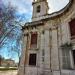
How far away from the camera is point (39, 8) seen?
20.2 metres

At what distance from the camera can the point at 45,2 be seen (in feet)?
66.9

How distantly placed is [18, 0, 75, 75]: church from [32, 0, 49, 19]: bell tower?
263cm

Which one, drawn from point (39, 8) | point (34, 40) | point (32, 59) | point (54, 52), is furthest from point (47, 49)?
point (39, 8)

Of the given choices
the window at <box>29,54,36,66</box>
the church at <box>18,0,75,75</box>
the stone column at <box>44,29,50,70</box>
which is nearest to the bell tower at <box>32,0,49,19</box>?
the church at <box>18,0,75,75</box>

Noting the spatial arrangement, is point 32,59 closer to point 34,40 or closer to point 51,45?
point 34,40

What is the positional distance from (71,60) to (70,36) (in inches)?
109

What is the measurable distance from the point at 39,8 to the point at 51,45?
8971 mm

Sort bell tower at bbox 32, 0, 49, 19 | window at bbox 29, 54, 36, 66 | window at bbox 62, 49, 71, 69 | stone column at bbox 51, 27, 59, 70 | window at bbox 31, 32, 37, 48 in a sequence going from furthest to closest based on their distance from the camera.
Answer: bell tower at bbox 32, 0, 49, 19 < window at bbox 31, 32, 37, 48 < window at bbox 29, 54, 36, 66 < stone column at bbox 51, 27, 59, 70 < window at bbox 62, 49, 71, 69

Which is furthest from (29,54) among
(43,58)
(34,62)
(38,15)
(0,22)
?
(38,15)

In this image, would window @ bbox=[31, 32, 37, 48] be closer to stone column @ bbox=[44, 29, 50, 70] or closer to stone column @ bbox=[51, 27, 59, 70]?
stone column @ bbox=[44, 29, 50, 70]

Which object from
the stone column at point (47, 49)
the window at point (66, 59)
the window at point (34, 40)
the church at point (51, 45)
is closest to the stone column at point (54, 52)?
the church at point (51, 45)

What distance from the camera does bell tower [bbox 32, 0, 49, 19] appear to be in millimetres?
19094

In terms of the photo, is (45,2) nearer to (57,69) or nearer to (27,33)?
(27,33)

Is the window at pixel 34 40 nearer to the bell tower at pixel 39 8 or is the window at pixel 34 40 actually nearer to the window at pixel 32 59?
the window at pixel 32 59
